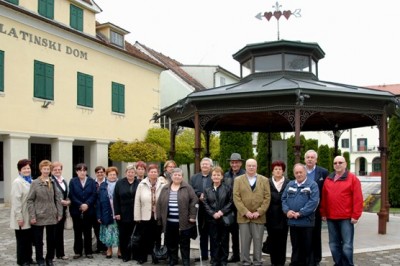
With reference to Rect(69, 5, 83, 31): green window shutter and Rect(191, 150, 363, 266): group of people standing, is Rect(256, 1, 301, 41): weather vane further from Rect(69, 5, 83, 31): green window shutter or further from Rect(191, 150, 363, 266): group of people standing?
Rect(69, 5, 83, 31): green window shutter

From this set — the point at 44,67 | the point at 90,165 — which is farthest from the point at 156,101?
the point at 44,67

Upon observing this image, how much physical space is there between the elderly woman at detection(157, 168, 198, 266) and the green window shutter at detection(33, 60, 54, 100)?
13905 mm

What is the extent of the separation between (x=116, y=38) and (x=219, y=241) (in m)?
21.0

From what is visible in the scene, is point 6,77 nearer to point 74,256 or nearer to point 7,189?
point 7,189

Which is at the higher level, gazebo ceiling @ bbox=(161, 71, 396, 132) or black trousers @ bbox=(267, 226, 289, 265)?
gazebo ceiling @ bbox=(161, 71, 396, 132)

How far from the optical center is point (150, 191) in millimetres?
8211

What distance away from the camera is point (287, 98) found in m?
10.1

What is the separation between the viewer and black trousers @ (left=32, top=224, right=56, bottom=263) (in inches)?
303

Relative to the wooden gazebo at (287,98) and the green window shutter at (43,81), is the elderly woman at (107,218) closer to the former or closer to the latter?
the wooden gazebo at (287,98)

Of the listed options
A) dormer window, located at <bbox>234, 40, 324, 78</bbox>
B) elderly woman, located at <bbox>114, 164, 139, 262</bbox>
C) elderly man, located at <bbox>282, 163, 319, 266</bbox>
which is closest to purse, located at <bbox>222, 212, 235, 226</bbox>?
elderly man, located at <bbox>282, 163, 319, 266</bbox>

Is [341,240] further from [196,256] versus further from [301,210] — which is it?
[196,256]

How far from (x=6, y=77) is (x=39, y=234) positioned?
40.8 feet

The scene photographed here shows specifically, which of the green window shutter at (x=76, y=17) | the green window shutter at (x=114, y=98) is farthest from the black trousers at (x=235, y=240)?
the green window shutter at (x=76, y=17)

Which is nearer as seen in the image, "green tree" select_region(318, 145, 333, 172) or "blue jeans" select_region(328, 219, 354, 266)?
"blue jeans" select_region(328, 219, 354, 266)
